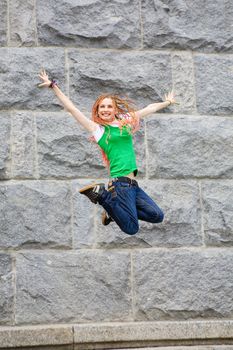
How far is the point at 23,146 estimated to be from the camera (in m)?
7.14

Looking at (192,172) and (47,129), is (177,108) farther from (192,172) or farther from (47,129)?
(47,129)

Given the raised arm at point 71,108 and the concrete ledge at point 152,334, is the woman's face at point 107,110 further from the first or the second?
the concrete ledge at point 152,334

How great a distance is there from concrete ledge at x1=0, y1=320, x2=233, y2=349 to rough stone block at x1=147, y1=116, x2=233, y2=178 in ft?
4.42

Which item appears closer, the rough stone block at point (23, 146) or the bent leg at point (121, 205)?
the bent leg at point (121, 205)

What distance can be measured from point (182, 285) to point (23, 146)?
172 cm

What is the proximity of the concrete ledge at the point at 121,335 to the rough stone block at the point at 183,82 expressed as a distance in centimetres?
190

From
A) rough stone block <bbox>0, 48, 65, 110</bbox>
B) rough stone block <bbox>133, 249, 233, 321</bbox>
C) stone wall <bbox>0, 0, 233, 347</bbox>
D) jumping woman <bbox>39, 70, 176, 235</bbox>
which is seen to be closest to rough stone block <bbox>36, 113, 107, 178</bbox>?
stone wall <bbox>0, 0, 233, 347</bbox>

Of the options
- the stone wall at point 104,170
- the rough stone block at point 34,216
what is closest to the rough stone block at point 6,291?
the stone wall at point 104,170

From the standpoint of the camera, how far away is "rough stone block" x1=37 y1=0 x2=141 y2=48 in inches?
291

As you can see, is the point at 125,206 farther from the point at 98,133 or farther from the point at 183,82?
the point at 183,82

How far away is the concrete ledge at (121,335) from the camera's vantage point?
20.7 feet

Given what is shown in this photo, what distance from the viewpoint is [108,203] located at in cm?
562

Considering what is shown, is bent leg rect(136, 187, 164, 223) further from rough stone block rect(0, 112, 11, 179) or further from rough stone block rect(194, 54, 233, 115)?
rough stone block rect(194, 54, 233, 115)

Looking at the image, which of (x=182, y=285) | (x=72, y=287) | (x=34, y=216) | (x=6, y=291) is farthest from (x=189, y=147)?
(x=6, y=291)
